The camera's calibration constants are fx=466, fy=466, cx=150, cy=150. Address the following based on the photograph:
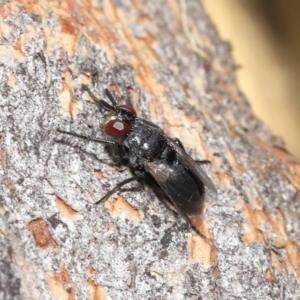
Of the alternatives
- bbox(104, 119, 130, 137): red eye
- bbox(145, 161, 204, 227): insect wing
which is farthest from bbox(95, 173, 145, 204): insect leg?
bbox(104, 119, 130, 137): red eye

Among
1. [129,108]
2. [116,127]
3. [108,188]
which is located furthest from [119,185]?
[129,108]

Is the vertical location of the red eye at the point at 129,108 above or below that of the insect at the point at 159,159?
above

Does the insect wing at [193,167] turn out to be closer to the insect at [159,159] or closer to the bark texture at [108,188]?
the insect at [159,159]

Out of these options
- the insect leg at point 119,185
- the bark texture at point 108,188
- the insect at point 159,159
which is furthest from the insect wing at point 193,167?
the insect leg at point 119,185

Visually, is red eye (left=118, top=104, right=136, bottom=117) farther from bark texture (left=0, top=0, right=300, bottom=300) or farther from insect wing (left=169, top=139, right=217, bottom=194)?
insect wing (left=169, top=139, right=217, bottom=194)

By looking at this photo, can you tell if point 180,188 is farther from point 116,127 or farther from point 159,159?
point 116,127

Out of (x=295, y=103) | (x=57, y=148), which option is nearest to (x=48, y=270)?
(x=57, y=148)
